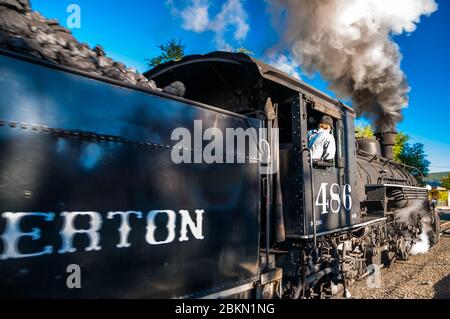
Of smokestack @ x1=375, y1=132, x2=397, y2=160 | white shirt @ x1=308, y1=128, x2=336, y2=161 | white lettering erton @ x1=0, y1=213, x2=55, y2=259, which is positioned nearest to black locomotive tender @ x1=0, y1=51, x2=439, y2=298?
white lettering erton @ x1=0, y1=213, x2=55, y2=259

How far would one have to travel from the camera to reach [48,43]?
2.17 metres

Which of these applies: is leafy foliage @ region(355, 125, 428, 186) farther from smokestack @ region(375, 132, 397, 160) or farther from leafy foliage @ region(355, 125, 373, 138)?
smokestack @ region(375, 132, 397, 160)

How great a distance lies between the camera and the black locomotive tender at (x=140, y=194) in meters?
1.56

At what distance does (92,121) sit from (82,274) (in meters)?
0.85

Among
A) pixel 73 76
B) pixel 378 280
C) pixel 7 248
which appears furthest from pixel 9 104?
pixel 378 280

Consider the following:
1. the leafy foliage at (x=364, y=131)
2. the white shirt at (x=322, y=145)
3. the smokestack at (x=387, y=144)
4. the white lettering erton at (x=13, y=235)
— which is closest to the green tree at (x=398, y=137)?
the leafy foliage at (x=364, y=131)

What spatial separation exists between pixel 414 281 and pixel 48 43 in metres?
6.84

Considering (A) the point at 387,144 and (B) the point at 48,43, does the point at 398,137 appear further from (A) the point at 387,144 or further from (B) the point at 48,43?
(B) the point at 48,43

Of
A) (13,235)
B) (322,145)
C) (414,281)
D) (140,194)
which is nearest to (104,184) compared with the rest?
(140,194)

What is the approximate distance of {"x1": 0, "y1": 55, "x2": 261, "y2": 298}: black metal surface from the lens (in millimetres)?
1540

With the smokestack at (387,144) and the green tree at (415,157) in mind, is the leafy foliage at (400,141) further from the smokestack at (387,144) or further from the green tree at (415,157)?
the smokestack at (387,144)
